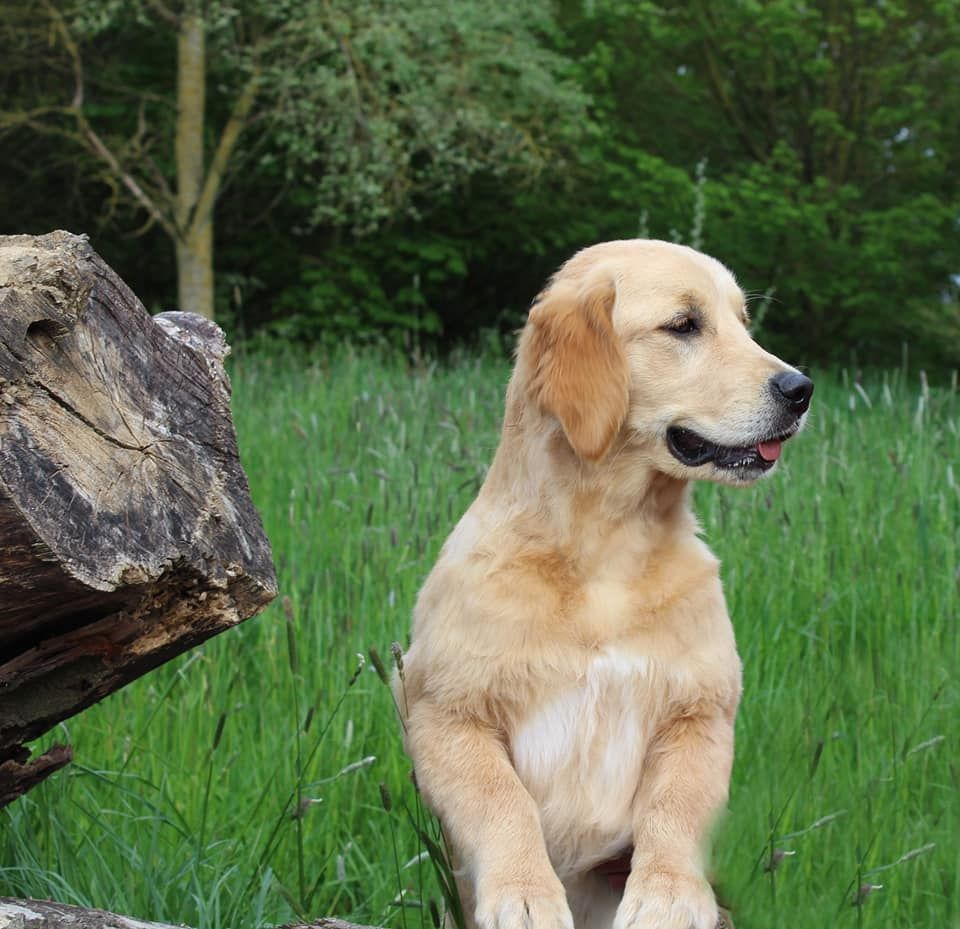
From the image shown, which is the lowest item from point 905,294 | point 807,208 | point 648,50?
point 905,294

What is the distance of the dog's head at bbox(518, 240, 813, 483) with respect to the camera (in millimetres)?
2418


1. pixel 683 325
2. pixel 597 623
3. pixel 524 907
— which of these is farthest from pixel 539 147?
pixel 524 907

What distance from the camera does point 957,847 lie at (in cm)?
253

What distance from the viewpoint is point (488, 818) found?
2098 millimetres

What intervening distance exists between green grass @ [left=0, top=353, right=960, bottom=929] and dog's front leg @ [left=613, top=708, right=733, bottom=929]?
0.07 meters

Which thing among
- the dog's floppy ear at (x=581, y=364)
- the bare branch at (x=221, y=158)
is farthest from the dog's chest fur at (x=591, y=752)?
the bare branch at (x=221, y=158)

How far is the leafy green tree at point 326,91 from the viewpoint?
41.9 ft

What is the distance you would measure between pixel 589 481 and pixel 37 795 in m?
1.48

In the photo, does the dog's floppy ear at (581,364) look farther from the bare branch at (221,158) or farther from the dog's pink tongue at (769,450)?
the bare branch at (221,158)

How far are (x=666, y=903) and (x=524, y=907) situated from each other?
0.22 meters

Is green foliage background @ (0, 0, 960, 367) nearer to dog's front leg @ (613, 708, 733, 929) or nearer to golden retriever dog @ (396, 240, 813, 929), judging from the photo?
golden retriever dog @ (396, 240, 813, 929)

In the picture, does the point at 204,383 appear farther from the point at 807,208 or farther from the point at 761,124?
the point at 761,124

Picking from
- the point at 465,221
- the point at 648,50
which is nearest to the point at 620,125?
the point at 648,50

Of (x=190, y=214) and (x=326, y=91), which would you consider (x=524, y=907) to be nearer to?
(x=326, y=91)
